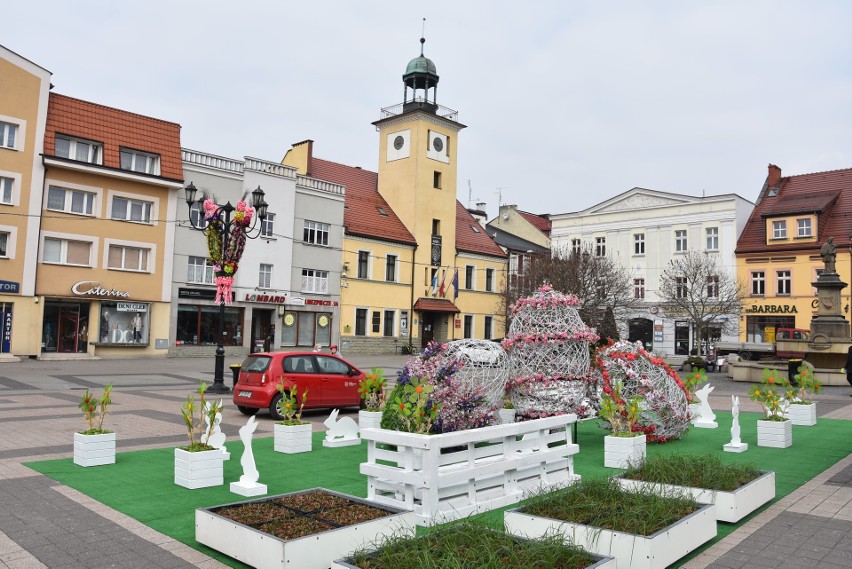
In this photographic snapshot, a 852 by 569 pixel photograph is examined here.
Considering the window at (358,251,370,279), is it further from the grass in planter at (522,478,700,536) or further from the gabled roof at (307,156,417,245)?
the grass in planter at (522,478,700,536)

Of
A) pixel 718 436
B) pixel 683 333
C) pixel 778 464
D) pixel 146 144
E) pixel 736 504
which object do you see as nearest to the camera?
pixel 736 504

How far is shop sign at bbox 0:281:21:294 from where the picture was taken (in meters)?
28.0

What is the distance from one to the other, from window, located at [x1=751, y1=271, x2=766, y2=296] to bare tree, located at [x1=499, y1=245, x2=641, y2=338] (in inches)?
331

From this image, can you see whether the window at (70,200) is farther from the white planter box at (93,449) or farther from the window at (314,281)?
the white planter box at (93,449)

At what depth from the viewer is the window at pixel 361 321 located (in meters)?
41.2

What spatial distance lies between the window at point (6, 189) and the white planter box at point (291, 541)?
92.2 ft

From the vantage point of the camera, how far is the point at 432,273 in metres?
46.2

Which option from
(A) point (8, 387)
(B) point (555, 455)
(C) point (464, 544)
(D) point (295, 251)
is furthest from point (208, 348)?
(C) point (464, 544)

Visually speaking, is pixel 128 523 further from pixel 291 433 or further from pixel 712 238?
pixel 712 238

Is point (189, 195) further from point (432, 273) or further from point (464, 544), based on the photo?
point (432, 273)

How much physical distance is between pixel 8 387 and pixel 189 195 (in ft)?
23.9

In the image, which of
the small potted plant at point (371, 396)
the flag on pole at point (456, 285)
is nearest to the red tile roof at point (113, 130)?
the flag on pole at point (456, 285)

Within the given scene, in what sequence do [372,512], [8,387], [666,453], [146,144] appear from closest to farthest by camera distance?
[372,512] < [666,453] < [8,387] < [146,144]

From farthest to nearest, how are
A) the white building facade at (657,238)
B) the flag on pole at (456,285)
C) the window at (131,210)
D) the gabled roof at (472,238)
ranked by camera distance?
the gabled roof at (472,238) < the flag on pole at (456,285) < the white building facade at (657,238) < the window at (131,210)
